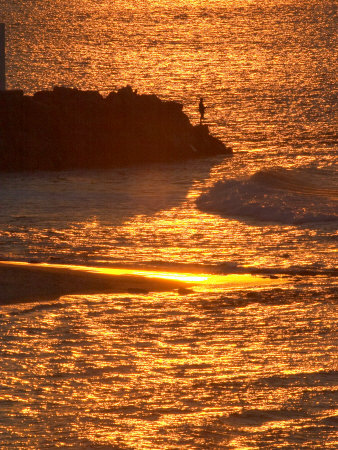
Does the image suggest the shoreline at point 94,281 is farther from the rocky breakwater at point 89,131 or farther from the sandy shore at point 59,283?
the rocky breakwater at point 89,131

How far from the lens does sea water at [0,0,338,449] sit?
465 inches

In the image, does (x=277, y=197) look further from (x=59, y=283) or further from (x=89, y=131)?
(x=59, y=283)

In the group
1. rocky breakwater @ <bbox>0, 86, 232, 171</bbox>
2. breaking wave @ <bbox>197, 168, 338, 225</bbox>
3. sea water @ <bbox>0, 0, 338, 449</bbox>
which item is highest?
rocky breakwater @ <bbox>0, 86, 232, 171</bbox>

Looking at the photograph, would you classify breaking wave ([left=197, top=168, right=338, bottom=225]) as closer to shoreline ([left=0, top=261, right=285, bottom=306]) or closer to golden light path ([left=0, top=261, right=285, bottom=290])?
golden light path ([left=0, top=261, right=285, bottom=290])

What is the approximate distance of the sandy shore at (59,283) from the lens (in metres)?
17.0

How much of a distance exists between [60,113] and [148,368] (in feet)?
74.1

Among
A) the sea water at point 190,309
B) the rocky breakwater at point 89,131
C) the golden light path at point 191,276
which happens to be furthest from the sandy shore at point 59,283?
the rocky breakwater at point 89,131

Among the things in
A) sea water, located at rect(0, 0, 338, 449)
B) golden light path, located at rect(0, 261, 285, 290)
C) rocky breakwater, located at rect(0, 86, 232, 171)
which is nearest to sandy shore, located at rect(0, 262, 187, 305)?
golden light path, located at rect(0, 261, 285, 290)

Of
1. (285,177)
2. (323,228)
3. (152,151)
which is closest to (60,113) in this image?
(152,151)

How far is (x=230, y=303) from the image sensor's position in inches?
651

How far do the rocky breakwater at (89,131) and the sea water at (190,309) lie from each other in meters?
1.21

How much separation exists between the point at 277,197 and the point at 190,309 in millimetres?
12024

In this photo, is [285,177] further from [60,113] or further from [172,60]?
[172,60]

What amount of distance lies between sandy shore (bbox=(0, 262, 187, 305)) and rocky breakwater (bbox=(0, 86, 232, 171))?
1607 centimetres
